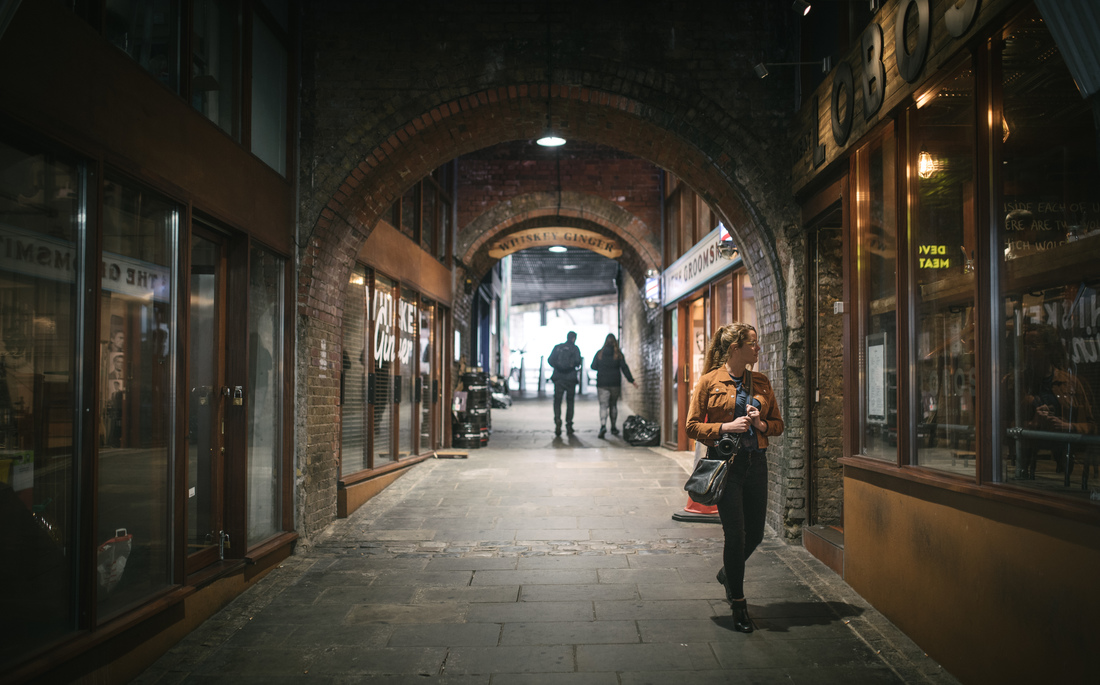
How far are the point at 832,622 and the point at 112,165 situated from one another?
441 centimetres

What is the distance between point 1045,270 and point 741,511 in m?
1.86

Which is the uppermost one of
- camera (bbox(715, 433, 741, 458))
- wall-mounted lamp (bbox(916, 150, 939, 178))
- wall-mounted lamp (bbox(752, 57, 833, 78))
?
wall-mounted lamp (bbox(752, 57, 833, 78))

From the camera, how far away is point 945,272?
4172 mm

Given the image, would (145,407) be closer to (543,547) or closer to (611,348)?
(543,547)

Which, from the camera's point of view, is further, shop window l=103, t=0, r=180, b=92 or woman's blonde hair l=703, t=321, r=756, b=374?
woman's blonde hair l=703, t=321, r=756, b=374

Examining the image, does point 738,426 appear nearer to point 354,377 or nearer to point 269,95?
point 269,95

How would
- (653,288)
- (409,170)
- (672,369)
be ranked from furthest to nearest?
(653,288) → (672,369) → (409,170)

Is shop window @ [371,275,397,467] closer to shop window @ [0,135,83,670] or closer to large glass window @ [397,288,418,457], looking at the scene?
large glass window @ [397,288,418,457]

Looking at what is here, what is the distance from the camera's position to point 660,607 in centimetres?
452

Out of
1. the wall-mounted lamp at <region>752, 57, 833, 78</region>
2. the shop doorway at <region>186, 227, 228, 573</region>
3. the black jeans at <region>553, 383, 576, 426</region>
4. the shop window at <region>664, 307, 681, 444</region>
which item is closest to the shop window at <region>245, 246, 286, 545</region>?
the shop doorway at <region>186, 227, 228, 573</region>

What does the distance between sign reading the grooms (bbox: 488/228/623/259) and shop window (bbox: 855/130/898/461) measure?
9153mm

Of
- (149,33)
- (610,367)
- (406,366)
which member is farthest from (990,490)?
(610,367)

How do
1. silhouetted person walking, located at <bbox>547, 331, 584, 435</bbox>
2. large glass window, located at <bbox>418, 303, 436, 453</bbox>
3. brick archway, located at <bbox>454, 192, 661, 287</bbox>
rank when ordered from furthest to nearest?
1. silhouetted person walking, located at <bbox>547, 331, 584, 435</bbox>
2. brick archway, located at <bbox>454, 192, 661, 287</bbox>
3. large glass window, located at <bbox>418, 303, 436, 453</bbox>

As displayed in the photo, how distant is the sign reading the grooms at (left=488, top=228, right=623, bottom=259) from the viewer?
46.1 ft
